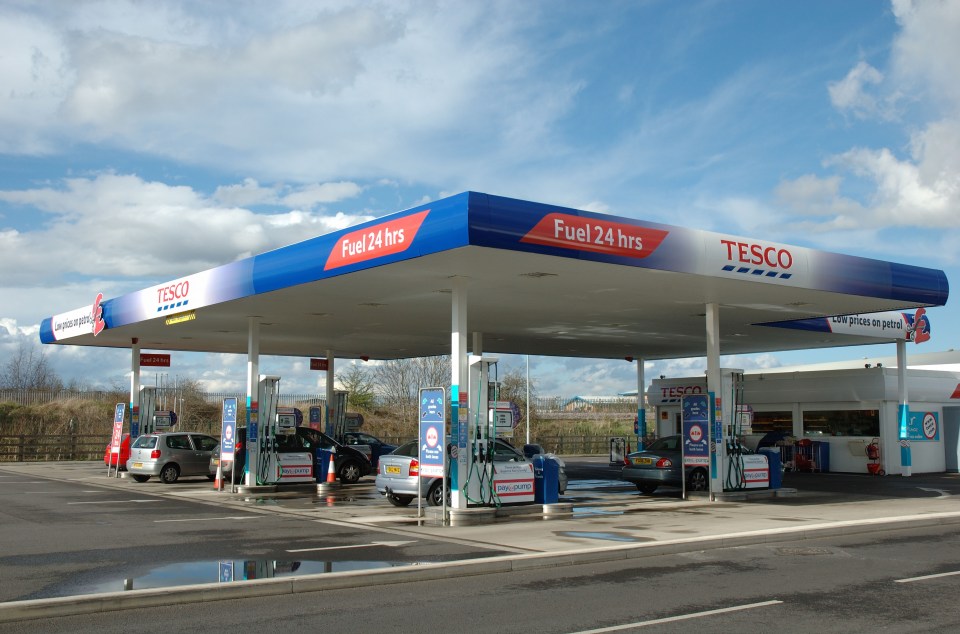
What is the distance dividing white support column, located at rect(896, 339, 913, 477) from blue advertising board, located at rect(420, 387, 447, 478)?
17619 mm

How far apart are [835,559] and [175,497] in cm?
1409

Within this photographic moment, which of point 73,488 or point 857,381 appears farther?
point 857,381

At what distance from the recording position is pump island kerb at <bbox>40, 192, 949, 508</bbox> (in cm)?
1359

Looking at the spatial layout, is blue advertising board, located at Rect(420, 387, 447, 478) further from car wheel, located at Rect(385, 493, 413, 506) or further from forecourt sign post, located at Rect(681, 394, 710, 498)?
forecourt sign post, located at Rect(681, 394, 710, 498)

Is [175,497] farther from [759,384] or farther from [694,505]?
[759,384]

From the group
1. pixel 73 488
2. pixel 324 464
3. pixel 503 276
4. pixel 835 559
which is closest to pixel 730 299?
pixel 503 276

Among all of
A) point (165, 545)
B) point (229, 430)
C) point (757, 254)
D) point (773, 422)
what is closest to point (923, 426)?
point (773, 422)

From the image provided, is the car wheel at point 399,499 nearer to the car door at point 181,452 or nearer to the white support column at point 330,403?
the car door at point 181,452

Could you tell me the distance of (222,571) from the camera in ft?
32.4

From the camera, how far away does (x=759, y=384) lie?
30875 millimetres

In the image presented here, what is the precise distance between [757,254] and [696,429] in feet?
16.7

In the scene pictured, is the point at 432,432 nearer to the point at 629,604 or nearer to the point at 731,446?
the point at 629,604

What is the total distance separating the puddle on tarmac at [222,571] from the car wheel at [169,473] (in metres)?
14.3

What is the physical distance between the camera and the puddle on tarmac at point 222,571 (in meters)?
9.11
